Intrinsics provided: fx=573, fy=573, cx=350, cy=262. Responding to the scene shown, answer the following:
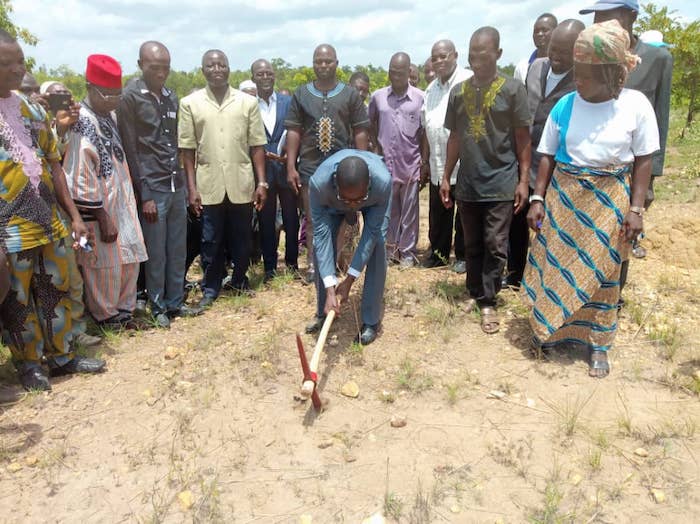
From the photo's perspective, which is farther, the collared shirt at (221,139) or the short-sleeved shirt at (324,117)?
the short-sleeved shirt at (324,117)

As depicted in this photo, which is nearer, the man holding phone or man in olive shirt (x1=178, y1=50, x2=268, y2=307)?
the man holding phone

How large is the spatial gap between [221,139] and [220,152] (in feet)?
0.31

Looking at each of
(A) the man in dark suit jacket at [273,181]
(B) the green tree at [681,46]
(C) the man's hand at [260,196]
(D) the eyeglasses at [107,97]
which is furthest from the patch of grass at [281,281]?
(B) the green tree at [681,46]

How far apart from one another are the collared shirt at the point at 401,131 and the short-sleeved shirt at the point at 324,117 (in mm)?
490

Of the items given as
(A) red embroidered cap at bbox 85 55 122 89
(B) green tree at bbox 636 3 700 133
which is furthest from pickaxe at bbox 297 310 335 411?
(B) green tree at bbox 636 3 700 133

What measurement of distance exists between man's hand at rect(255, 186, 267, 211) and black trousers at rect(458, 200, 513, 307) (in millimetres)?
1498

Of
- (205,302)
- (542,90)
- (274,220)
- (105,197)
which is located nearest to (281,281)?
(274,220)

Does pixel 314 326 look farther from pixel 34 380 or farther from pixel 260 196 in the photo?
pixel 34 380

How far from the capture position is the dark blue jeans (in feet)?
14.3

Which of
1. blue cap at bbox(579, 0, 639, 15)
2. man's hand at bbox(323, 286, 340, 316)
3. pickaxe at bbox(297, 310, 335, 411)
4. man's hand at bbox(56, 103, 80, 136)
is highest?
blue cap at bbox(579, 0, 639, 15)

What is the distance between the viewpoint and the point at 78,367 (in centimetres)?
348

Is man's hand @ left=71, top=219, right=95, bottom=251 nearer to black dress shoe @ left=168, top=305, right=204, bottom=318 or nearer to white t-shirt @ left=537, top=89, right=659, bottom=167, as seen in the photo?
black dress shoe @ left=168, top=305, right=204, bottom=318

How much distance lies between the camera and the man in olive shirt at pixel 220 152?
4.12 meters

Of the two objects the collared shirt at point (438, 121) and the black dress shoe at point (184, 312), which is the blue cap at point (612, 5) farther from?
the black dress shoe at point (184, 312)
